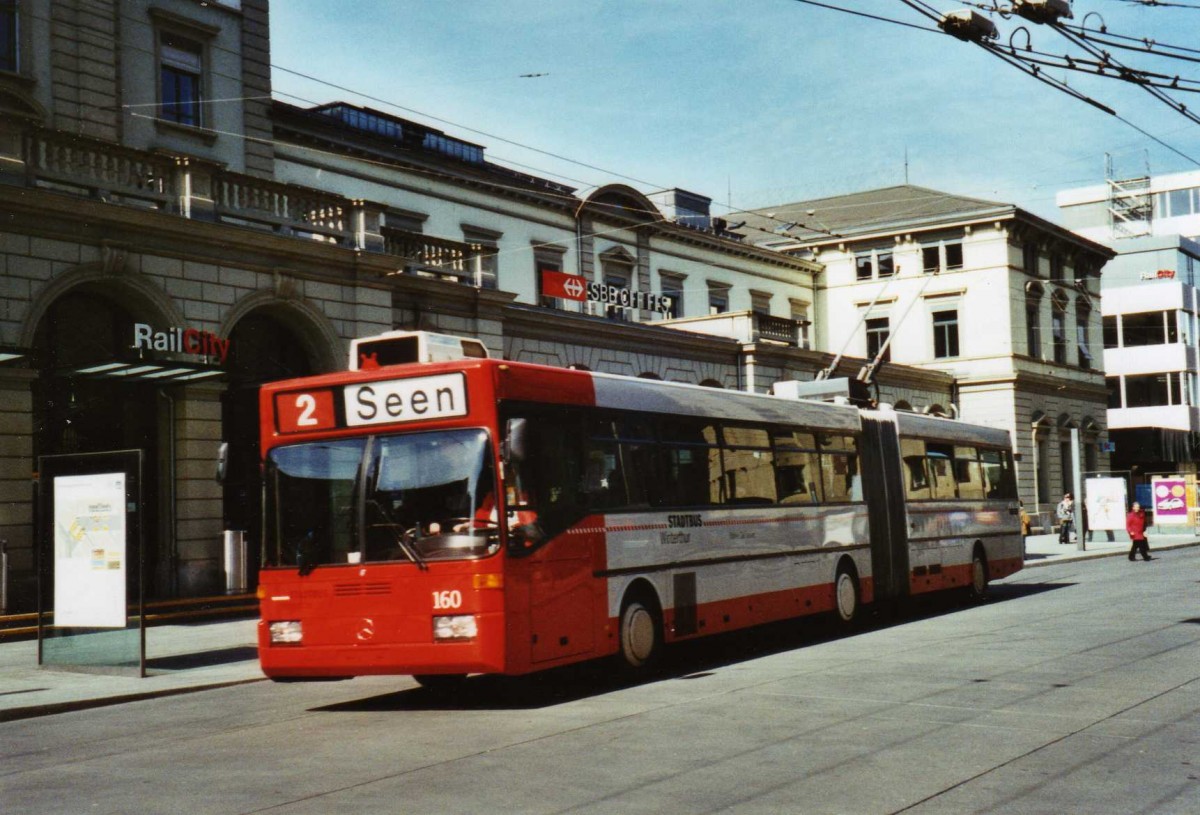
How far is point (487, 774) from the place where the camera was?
8.10m

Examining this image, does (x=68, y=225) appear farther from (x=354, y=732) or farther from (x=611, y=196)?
(x=611, y=196)

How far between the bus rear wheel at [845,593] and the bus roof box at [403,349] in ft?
24.5

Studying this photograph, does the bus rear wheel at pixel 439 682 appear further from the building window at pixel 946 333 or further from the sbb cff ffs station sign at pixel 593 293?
the building window at pixel 946 333

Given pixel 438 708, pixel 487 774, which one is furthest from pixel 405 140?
pixel 487 774

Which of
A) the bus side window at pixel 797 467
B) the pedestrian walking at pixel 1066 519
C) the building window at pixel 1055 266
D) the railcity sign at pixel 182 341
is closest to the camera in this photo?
the bus side window at pixel 797 467

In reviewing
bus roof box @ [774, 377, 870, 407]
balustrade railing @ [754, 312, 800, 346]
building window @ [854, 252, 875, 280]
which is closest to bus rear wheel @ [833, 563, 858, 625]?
bus roof box @ [774, 377, 870, 407]

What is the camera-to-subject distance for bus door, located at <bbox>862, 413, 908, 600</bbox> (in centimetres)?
1919

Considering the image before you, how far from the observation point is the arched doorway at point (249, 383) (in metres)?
24.4

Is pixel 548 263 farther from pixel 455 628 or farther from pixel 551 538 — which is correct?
pixel 455 628

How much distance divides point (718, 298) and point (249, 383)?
2670 cm

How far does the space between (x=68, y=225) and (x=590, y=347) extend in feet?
55.7

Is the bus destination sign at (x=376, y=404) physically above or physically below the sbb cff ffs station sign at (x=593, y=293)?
below

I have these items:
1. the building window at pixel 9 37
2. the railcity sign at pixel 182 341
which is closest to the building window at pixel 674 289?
the railcity sign at pixel 182 341

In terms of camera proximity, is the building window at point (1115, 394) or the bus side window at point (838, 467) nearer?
the bus side window at point (838, 467)
